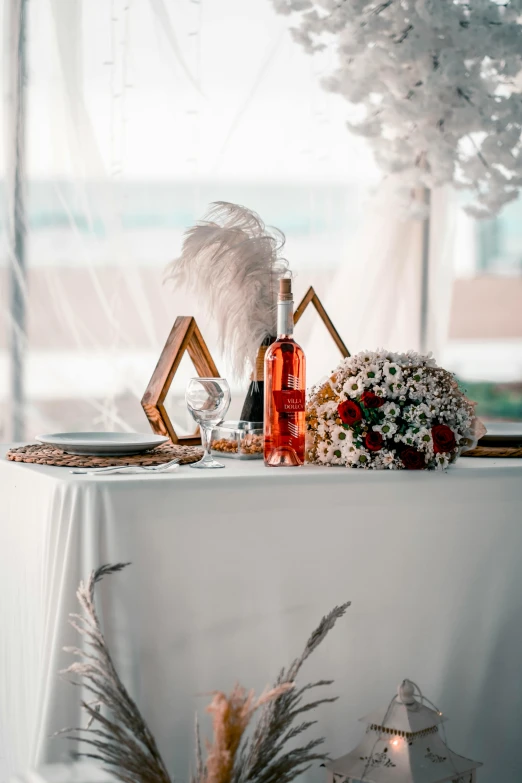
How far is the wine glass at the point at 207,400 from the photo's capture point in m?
1.55


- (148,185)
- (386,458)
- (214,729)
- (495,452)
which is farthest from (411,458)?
(148,185)

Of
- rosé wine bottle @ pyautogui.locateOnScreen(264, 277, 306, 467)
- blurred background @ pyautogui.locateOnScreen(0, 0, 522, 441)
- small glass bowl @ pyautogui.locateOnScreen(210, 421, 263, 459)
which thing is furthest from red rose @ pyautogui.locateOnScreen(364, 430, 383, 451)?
blurred background @ pyautogui.locateOnScreen(0, 0, 522, 441)

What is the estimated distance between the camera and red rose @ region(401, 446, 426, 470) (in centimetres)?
158

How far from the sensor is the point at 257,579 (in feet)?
4.90

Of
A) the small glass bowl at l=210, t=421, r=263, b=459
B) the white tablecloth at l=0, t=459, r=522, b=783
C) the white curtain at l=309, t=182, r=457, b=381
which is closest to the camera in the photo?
the white tablecloth at l=0, t=459, r=522, b=783

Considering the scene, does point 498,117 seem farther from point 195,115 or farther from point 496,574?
point 496,574

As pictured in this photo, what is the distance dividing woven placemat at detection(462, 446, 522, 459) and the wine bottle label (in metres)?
0.41

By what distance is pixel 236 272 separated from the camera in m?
1.74

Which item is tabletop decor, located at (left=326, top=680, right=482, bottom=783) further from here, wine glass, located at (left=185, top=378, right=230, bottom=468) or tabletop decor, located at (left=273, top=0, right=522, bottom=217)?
tabletop decor, located at (left=273, top=0, right=522, bottom=217)

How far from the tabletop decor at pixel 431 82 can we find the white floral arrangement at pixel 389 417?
5.54 ft

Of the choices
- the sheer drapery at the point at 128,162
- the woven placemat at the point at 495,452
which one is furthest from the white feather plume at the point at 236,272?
the sheer drapery at the point at 128,162

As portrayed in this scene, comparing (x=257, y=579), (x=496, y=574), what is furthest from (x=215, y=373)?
(x=496, y=574)

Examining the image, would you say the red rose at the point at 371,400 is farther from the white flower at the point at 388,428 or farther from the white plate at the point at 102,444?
the white plate at the point at 102,444

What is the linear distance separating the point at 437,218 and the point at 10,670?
7.66 feet
